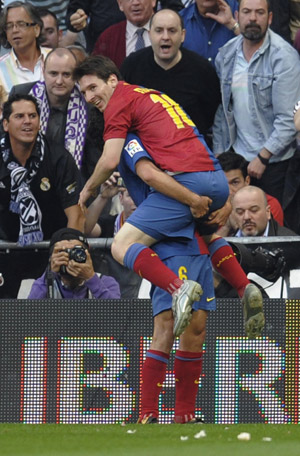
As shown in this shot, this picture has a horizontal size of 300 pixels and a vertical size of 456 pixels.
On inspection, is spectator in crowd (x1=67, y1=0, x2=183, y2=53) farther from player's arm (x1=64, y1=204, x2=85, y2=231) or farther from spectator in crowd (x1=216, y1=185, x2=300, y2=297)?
spectator in crowd (x1=216, y1=185, x2=300, y2=297)

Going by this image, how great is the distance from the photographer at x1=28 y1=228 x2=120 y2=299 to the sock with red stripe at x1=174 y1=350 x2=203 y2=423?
1.66m

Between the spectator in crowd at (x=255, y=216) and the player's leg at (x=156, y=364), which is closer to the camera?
the player's leg at (x=156, y=364)

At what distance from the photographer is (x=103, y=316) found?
29.0 feet

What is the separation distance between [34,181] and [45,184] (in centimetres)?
11

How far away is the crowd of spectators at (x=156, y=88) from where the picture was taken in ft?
34.3

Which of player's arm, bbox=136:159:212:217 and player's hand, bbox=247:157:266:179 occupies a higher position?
player's arm, bbox=136:159:212:217

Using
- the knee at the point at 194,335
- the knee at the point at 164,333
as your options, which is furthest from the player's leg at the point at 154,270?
the knee at the point at 194,335

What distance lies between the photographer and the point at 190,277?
7.57 meters

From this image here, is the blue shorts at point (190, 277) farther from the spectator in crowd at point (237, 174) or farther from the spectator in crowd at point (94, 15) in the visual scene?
the spectator in crowd at point (94, 15)

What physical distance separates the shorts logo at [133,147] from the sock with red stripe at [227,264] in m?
0.88

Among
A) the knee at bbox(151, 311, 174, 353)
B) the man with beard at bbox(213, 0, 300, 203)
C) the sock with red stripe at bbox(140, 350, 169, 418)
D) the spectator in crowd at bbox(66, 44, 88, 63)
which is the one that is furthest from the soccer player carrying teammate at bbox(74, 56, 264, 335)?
the spectator in crowd at bbox(66, 44, 88, 63)

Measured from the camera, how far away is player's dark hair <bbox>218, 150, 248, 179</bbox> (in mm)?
10828

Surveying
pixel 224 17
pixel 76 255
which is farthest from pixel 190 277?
pixel 224 17

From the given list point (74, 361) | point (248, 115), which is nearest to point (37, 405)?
point (74, 361)
